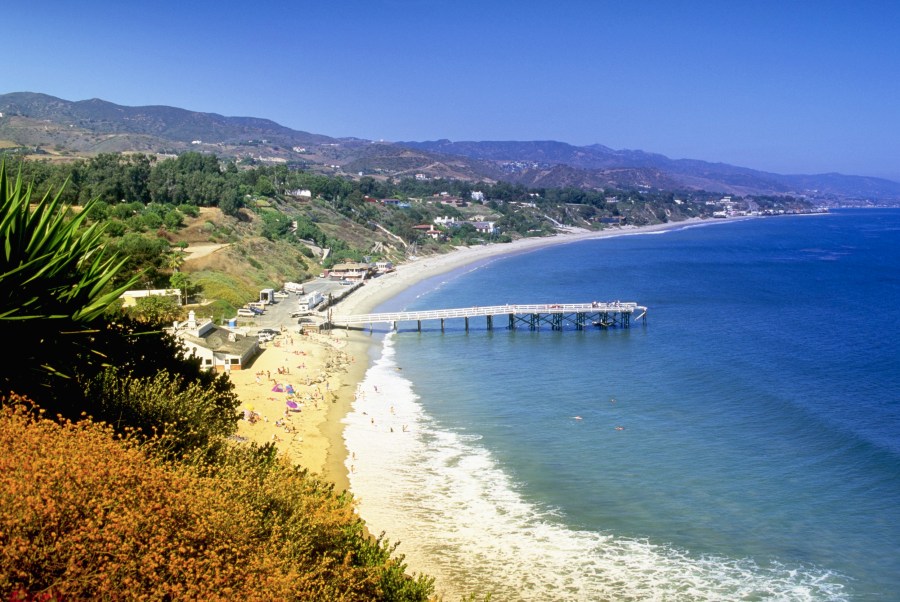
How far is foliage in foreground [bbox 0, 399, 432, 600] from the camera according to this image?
8.39 m

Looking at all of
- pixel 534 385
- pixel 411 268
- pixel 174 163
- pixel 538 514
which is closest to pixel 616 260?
pixel 411 268

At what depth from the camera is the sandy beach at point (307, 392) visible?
90.3 feet

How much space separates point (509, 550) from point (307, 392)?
16648 millimetres

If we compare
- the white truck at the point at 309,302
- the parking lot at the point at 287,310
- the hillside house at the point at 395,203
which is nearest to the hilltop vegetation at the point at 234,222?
the hillside house at the point at 395,203

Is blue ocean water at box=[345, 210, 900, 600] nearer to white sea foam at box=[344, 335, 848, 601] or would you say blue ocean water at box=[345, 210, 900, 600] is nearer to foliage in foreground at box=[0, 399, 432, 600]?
white sea foam at box=[344, 335, 848, 601]

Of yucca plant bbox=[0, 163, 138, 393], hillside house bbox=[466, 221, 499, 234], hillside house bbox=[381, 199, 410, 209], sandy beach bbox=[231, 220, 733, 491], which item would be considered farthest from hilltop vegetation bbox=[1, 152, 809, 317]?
yucca plant bbox=[0, 163, 138, 393]

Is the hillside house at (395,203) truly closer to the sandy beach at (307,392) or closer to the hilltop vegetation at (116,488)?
the sandy beach at (307,392)

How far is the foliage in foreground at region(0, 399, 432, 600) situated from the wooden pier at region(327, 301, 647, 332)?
40478mm

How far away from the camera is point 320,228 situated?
325ft

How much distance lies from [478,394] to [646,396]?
23.8 ft

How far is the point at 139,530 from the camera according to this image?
9.19 m

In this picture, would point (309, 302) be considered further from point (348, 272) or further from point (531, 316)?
point (348, 272)

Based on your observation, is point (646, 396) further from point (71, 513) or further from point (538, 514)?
point (71, 513)

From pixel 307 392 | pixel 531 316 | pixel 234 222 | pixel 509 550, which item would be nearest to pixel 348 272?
pixel 234 222
